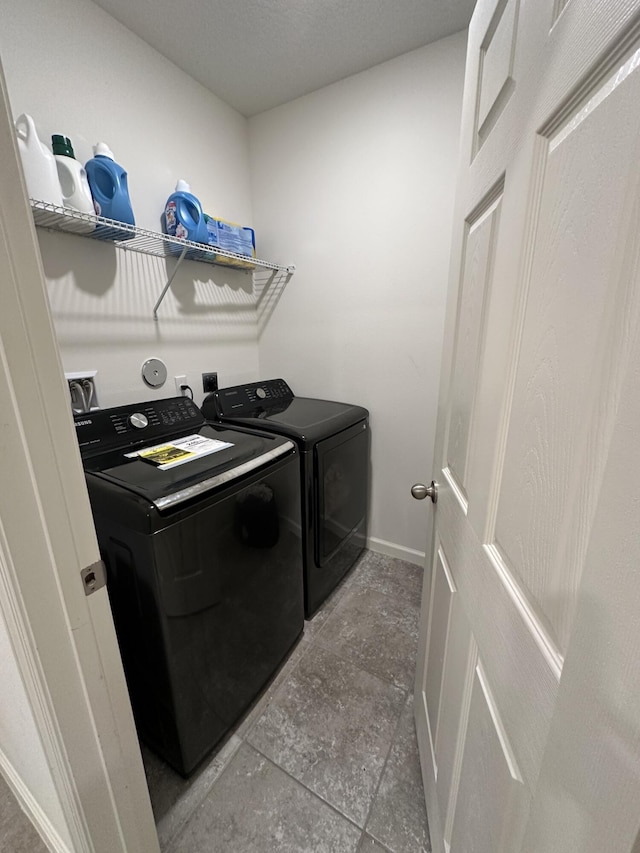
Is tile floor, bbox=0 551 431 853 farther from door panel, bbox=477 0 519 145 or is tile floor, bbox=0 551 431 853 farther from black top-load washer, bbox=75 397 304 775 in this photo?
door panel, bbox=477 0 519 145

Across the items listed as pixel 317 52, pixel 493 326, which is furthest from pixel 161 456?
pixel 317 52

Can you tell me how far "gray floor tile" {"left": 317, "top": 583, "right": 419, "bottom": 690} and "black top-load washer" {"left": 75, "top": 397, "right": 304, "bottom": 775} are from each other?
0.37 m

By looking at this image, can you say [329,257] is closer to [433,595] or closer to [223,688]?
[433,595]

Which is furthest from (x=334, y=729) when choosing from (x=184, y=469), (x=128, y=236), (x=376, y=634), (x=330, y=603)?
(x=128, y=236)

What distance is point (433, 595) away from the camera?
1104 millimetres

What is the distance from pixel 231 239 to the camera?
1.93 meters

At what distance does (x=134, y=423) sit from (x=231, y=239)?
1.16 m

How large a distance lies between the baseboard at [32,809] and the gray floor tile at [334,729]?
22.9 inches

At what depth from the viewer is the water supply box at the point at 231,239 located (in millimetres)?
1827

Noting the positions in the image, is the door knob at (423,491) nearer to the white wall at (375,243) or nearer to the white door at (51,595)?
the white door at (51,595)

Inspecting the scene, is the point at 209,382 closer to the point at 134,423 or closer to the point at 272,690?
the point at 134,423

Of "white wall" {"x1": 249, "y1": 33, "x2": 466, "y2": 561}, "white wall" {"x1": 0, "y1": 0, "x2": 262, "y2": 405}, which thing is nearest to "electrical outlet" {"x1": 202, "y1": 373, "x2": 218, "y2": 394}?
"white wall" {"x1": 0, "y1": 0, "x2": 262, "y2": 405}

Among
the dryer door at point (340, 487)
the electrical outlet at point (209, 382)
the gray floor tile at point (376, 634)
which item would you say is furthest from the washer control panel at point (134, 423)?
the gray floor tile at point (376, 634)

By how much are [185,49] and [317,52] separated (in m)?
0.59
